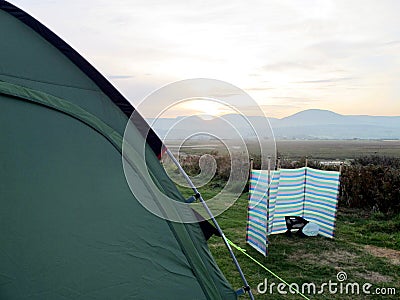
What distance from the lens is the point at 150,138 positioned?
242 centimetres

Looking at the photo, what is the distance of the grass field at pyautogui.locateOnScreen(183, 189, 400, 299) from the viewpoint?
3.88 metres

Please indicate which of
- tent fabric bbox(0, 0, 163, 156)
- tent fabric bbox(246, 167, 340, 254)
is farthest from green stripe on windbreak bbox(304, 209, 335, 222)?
tent fabric bbox(0, 0, 163, 156)

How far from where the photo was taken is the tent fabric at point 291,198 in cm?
484

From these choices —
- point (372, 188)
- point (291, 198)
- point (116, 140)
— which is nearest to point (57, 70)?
point (116, 140)

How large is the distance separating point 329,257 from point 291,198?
1159 mm

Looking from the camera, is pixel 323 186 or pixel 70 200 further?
pixel 323 186

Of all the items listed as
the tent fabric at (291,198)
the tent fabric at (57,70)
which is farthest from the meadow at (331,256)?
the tent fabric at (57,70)

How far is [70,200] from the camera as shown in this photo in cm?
176

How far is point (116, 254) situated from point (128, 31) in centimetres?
502

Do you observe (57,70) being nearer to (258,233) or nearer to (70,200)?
(70,200)

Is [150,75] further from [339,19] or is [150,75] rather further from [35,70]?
[35,70]

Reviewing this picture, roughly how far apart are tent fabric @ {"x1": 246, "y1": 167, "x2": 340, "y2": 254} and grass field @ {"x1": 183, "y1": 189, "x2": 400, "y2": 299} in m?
0.20

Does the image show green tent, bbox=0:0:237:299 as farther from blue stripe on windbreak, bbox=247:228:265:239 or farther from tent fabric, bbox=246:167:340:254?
tent fabric, bbox=246:167:340:254

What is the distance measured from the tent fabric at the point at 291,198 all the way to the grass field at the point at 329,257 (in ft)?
0.66
